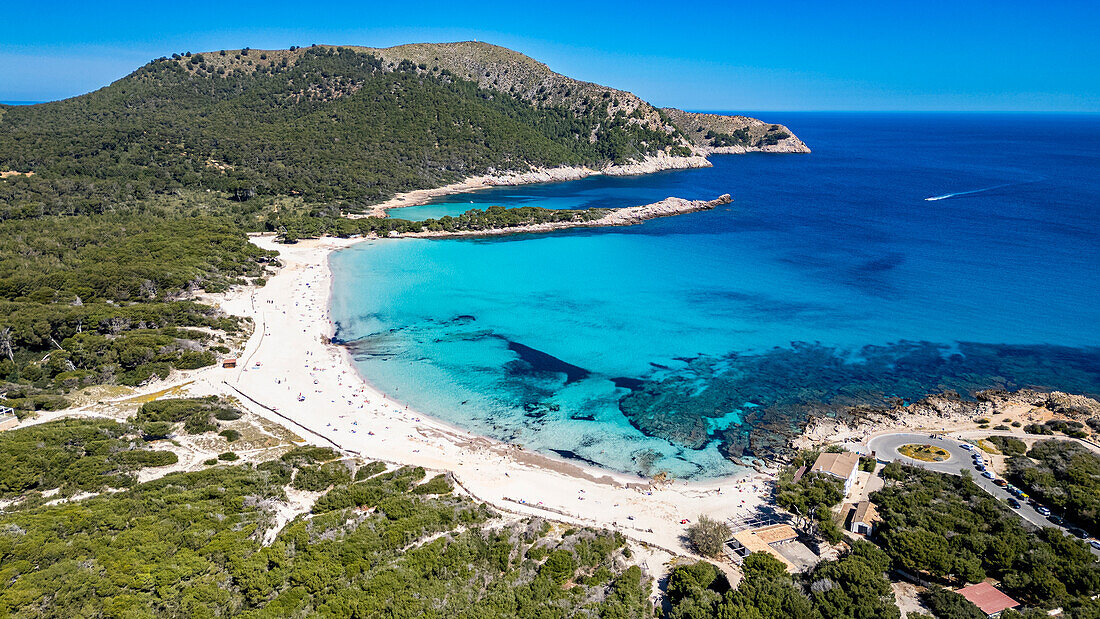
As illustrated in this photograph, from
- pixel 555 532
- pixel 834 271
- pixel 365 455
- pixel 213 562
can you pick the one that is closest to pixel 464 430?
pixel 365 455

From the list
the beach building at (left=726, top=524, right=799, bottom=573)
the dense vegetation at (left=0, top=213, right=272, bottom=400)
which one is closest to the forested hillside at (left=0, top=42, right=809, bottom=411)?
the dense vegetation at (left=0, top=213, right=272, bottom=400)

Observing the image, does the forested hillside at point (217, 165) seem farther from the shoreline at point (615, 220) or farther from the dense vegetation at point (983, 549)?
the dense vegetation at point (983, 549)

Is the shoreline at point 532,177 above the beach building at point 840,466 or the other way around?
above

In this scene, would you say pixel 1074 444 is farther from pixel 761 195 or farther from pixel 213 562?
pixel 761 195

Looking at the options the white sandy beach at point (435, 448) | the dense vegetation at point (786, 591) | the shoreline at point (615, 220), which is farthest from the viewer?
the shoreline at point (615, 220)

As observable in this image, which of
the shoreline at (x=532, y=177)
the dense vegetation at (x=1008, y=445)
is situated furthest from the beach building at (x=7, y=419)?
the shoreline at (x=532, y=177)

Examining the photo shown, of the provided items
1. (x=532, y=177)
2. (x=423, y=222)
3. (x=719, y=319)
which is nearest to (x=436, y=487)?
(x=719, y=319)
